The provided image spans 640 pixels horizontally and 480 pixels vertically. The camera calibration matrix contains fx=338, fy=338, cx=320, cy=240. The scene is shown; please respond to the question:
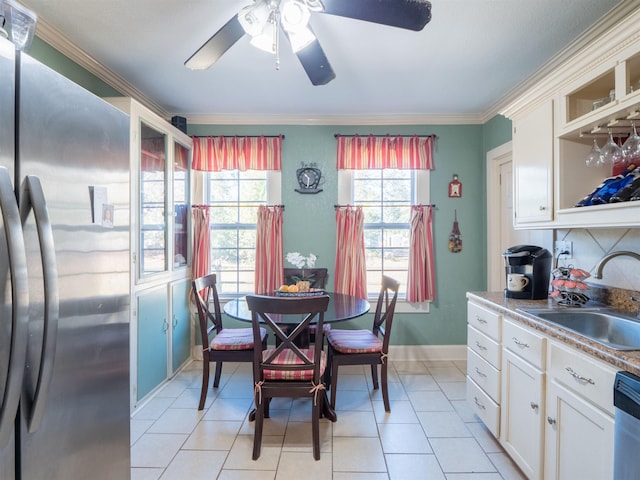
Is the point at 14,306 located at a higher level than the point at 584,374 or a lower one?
higher

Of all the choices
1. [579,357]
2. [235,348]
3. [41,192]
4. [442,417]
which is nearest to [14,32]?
[41,192]

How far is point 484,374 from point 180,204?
2.88 metres

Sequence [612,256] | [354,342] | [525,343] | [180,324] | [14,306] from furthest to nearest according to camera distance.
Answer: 1. [180,324]
2. [354,342]
3. [612,256]
4. [525,343]
5. [14,306]

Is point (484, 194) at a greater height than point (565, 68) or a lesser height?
lesser

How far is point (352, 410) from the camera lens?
2.47 metres

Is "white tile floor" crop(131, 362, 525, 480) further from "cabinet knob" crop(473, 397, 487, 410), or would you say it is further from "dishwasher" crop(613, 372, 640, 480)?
"dishwasher" crop(613, 372, 640, 480)

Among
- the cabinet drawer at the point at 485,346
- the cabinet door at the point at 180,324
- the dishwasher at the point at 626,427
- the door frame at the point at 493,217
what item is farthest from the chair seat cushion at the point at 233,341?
the door frame at the point at 493,217

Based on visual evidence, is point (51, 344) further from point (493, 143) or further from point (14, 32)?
point (493, 143)

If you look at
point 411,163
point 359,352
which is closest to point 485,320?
point 359,352

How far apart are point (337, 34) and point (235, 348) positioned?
219 cm

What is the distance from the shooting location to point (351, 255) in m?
3.36

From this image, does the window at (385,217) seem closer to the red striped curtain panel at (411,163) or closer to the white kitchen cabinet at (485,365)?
the red striped curtain panel at (411,163)

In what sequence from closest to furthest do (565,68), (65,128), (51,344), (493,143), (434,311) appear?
(51,344), (65,128), (565,68), (493,143), (434,311)

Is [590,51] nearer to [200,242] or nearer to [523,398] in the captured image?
[523,398]
